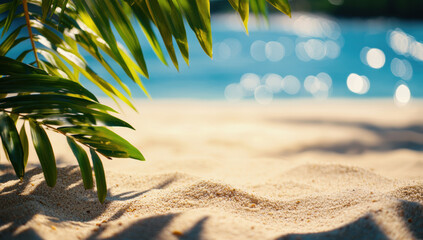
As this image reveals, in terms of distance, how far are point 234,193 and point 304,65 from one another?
Answer: 851 centimetres

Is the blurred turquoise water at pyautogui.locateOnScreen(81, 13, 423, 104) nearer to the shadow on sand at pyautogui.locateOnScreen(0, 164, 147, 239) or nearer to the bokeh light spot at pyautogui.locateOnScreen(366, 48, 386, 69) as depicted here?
the bokeh light spot at pyautogui.locateOnScreen(366, 48, 386, 69)

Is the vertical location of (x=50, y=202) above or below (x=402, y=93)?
below

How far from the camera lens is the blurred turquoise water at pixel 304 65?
6.96 metres

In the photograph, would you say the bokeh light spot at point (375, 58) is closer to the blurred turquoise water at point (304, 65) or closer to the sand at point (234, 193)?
the blurred turquoise water at point (304, 65)

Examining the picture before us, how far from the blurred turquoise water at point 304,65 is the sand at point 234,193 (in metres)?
3.68

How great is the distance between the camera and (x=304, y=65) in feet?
30.5

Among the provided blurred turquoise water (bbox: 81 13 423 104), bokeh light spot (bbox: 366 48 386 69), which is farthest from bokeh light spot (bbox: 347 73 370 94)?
bokeh light spot (bbox: 366 48 386 69)

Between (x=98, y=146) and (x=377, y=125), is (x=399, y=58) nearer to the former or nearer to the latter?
(x=377, y=125)

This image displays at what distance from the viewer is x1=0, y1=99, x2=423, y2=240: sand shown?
0.94m

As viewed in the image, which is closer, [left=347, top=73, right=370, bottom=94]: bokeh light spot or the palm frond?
the palm frond

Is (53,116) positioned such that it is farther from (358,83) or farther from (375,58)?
(375,58)

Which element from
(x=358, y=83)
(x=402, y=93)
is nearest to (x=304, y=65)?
(x=358, y=83)

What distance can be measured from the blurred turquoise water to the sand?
3684 mm

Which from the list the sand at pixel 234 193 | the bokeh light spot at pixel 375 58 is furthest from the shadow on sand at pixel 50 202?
the bokeh light spot at pixel 375 58
